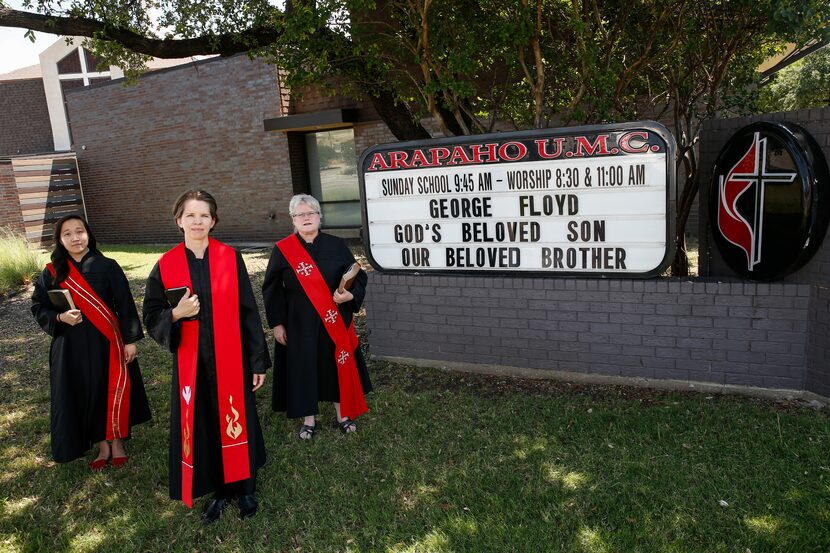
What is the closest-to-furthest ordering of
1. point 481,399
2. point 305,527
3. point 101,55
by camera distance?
point 305,527 → point 481,399 → point 101,55

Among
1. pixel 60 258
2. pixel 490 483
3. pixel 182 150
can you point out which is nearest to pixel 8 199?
pixel 182 150

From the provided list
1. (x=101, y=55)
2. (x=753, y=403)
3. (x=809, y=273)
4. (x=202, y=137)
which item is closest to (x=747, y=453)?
(x=753, y=403)

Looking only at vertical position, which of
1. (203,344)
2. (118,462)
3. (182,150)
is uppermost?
(182,150)

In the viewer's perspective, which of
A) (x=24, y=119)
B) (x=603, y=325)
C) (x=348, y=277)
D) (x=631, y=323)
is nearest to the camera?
(x=348, y=277)

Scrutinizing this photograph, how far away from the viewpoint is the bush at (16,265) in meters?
10.8

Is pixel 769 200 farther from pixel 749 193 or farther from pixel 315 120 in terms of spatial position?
pixel 315 120

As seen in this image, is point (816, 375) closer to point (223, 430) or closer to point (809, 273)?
point (809, 273)

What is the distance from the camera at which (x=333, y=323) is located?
4.56m

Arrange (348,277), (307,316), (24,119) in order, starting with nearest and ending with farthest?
1. (348,277)
2. (307,316)
3. (24,119)

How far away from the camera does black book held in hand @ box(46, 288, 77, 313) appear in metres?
4.03

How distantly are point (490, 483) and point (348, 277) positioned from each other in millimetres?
1644

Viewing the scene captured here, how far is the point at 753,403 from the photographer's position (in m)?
4.68

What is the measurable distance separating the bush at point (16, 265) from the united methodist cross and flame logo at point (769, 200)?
1083 cm

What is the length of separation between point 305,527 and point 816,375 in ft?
12.1
